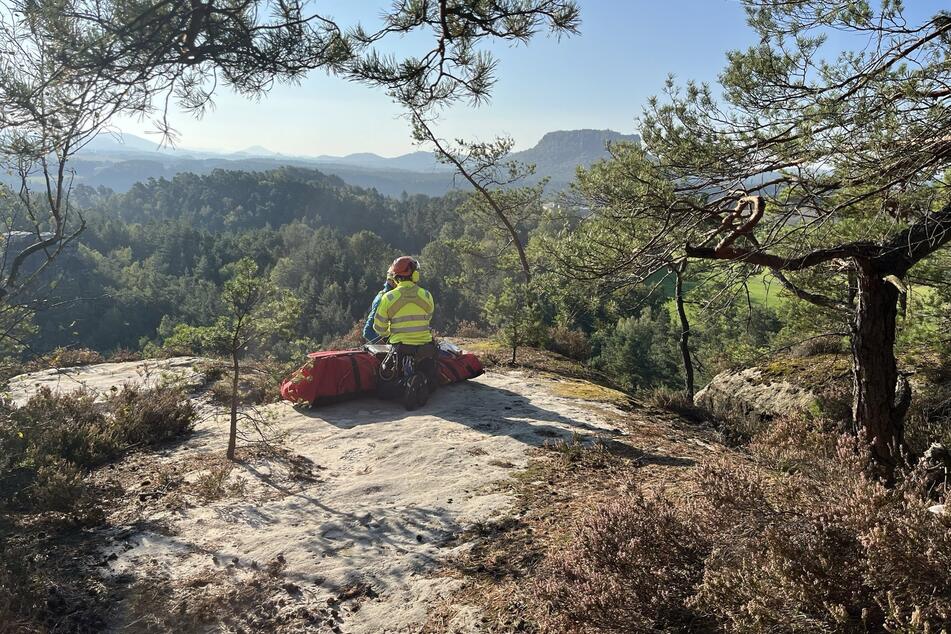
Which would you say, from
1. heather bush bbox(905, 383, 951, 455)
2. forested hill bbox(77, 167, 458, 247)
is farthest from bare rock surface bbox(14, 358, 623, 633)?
forested hill bbox(77, 167, 458, 247)

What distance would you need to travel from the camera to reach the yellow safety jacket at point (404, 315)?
7.14 meters

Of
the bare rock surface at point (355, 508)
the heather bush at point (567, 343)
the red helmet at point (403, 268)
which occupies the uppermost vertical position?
the red helmet at point (403, 268)

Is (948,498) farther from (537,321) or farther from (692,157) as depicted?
A: (537,321)

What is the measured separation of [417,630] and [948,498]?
8.13 ft

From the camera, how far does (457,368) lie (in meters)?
8.30

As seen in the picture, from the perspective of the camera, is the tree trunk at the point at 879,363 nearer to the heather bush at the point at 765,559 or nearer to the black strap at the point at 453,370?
the heather bush at the point at 765,559

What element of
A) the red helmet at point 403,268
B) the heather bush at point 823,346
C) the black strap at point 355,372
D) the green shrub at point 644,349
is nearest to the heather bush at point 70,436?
the black strap at point 355,372

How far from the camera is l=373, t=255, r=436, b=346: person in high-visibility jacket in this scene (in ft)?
23.4

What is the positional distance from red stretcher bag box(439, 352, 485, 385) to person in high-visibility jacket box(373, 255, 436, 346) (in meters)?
0.98

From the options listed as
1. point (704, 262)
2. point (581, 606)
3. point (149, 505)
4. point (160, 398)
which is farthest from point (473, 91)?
point (160, 398)

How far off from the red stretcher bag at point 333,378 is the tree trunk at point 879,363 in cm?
593

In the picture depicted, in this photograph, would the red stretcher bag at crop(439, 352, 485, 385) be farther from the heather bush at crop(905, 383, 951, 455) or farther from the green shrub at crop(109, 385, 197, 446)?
the heather bush at crop(905, 383, 951, 455)

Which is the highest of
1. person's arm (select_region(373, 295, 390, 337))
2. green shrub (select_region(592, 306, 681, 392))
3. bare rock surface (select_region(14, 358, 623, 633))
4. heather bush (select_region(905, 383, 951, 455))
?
person's arm (select_region(373, 295, 390, 337))

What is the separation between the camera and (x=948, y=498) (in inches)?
73.9
